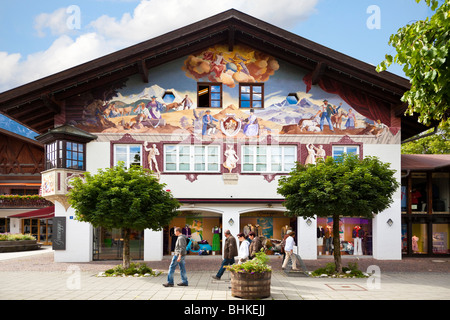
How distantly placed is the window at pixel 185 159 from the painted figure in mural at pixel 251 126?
2.31 meters

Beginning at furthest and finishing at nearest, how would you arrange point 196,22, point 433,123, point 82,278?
point 433,123 → point 196,22 → point 82,278

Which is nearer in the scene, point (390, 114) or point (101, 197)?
point (101, 197)

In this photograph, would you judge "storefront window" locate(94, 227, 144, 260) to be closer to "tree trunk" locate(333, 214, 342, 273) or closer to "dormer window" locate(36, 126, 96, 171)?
"dormer window" locate(36, 126, 96, 171)

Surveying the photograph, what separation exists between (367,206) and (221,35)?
36.8 feet

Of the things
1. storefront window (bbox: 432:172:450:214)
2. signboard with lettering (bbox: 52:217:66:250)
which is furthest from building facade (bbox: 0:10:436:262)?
storefront window (bbox: 432:172:450:214)

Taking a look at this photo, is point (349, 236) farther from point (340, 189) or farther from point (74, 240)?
point (74, 240)

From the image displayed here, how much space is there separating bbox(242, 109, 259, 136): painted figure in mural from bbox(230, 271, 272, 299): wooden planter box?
1138cm

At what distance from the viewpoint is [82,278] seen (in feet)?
52.4

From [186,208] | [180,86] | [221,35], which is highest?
[221,35]

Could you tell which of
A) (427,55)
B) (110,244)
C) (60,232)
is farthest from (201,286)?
(60,232)

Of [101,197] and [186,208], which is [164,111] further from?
[101,197]

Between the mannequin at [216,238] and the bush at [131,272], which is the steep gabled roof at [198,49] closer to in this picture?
the mannequin at [216,238]

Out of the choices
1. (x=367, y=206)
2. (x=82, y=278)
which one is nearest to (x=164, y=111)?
(x=82, y=278)

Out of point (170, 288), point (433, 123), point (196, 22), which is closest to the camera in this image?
point (170, 288)
